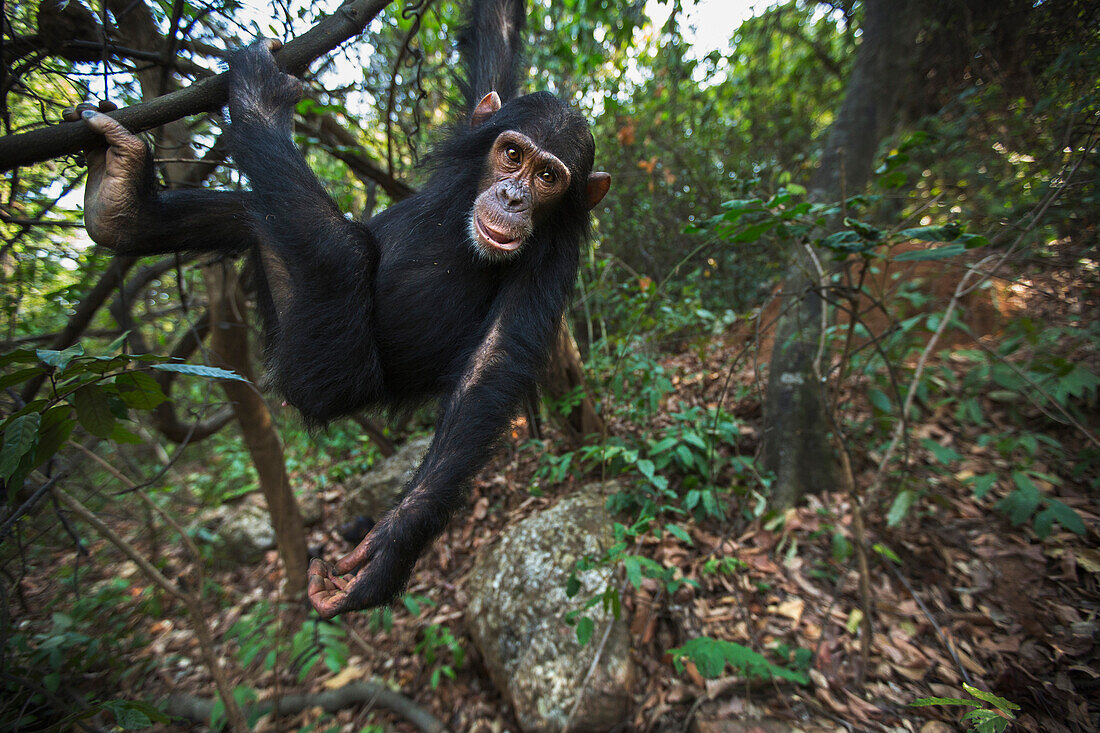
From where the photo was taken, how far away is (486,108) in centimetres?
335

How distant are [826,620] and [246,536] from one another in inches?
283

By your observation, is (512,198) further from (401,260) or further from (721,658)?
(721,658)

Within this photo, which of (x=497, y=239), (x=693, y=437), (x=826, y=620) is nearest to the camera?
(x=497, y=239)

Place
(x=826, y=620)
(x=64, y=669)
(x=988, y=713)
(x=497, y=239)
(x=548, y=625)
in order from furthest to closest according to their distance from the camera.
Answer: (x=548, y=625) < (x=826, y=620) < (x=64, y=669) < (x=497, y=239) < (x=988, y=713)

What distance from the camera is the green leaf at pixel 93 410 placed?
1848 millimetres

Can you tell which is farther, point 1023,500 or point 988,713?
point 1023,500

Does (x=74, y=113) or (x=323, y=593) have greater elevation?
(x=74, y=113)

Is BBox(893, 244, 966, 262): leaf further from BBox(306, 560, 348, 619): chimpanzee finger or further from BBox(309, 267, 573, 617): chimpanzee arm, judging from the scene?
BBox(306, 560, 348, 619): chimpanzee finger

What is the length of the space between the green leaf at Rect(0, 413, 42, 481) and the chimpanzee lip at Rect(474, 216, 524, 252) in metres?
2.11

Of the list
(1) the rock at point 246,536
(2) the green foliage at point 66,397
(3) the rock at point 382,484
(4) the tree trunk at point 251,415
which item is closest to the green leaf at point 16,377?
(2) the green foliage at point 66,397

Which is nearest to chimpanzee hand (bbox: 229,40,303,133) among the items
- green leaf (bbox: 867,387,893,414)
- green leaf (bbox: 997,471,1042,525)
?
green leaf (bbox: 867,387,893,414)

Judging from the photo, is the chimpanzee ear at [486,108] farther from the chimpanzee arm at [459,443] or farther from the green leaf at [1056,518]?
the green leaf at [1056,518]

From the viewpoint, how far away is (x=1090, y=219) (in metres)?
3.36

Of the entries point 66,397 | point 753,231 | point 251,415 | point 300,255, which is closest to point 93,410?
point 66,397
